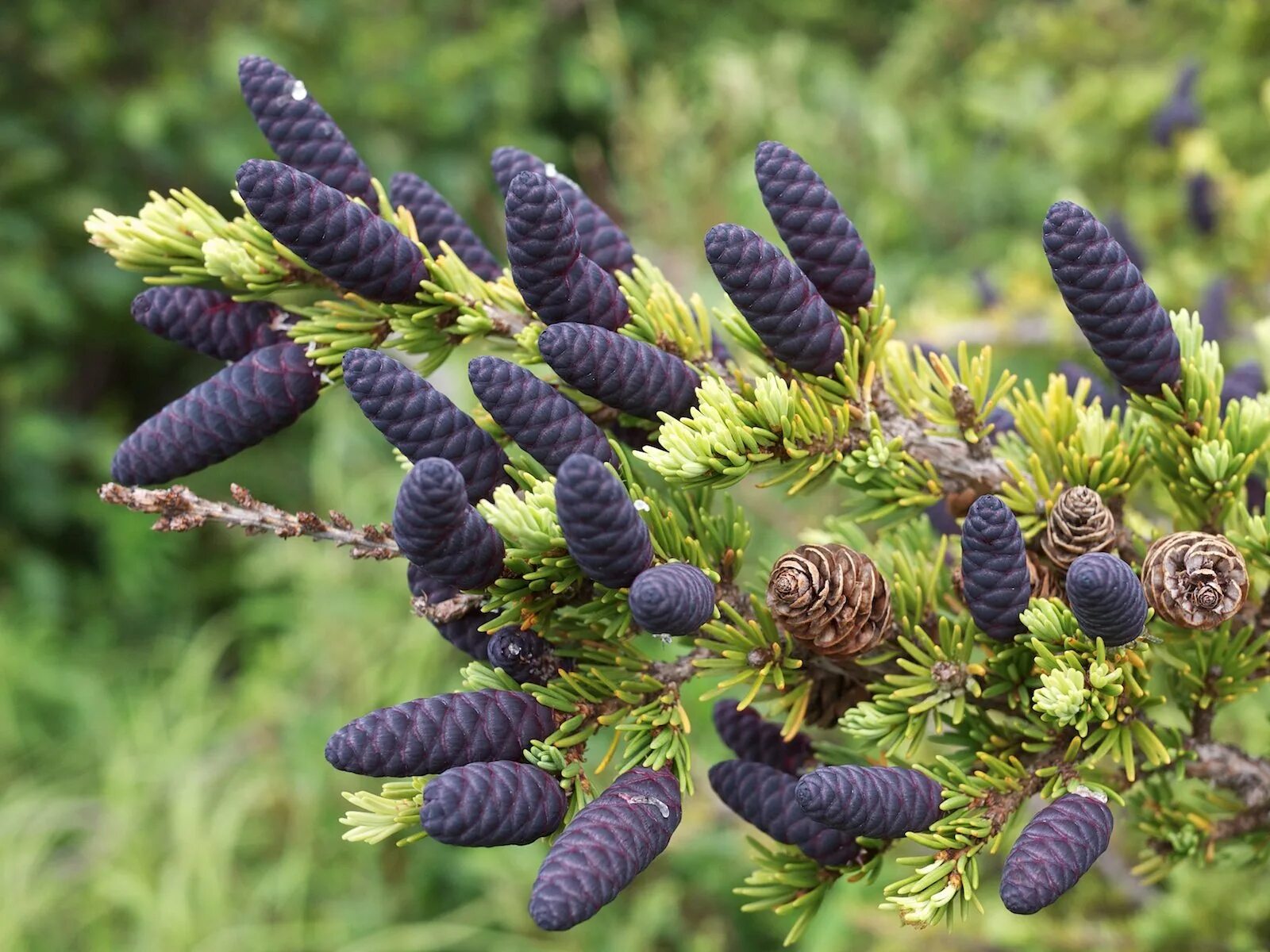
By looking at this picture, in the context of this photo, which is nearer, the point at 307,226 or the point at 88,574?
the point at 307,226

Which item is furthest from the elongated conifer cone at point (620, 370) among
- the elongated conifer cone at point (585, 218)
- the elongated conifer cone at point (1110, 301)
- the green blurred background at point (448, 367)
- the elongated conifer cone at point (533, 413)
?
the green blurred background at point (448, 367)

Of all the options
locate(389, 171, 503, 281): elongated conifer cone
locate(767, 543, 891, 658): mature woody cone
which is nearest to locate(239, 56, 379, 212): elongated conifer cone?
locate(389, 171, 503, 281): elongated conifer cone

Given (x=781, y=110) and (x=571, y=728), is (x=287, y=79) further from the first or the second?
(x=781, y=110)

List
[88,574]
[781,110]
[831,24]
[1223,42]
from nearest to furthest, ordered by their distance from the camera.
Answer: [1223,42] < [781,110] < [88,574] < [831,24]

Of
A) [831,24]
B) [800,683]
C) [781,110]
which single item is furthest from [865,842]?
[831,24]

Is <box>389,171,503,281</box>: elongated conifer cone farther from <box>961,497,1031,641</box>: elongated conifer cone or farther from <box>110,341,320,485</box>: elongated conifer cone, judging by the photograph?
<box>961,497,1031,641</box>: elongated conifer cone

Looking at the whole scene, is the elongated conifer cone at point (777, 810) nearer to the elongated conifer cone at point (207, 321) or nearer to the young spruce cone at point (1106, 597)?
the young spruce cone at point (1106, 597)
